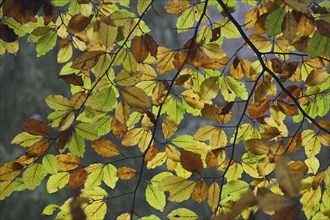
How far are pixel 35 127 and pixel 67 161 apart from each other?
0.15m

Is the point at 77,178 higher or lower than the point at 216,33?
lower

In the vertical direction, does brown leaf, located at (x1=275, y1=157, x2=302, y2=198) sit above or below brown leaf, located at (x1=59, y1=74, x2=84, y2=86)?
below

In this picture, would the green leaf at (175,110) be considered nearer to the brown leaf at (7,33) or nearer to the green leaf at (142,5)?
the green leaf at (142,5)

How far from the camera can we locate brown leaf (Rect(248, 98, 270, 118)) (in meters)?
1.24

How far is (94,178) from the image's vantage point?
116 cm

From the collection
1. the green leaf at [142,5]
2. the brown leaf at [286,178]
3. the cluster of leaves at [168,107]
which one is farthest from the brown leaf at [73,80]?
the brown leaf at [286,178]

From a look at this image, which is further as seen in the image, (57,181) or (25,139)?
(57,181)

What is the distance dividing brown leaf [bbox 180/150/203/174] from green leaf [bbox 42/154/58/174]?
A: 0.27 m

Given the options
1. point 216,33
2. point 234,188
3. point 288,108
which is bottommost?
point 234,188

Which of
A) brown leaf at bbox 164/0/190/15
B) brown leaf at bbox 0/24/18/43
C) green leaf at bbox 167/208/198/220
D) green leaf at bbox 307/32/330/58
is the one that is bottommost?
green leaf at bbox 167/208/198/220

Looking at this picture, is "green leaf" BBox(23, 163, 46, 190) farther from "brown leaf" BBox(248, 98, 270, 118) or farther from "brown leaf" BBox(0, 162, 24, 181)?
"brown leaf" BBox(248, 98, 270, 118)

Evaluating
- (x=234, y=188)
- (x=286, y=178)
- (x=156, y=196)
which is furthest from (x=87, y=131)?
(x=286, y=178)

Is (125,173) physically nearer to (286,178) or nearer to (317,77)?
(317,77)

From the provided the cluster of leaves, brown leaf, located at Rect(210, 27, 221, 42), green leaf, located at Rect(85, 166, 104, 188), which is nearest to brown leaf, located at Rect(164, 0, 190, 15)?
the cluster of leaves
